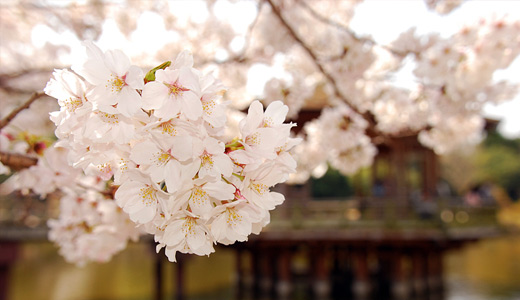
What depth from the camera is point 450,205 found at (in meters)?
12.8

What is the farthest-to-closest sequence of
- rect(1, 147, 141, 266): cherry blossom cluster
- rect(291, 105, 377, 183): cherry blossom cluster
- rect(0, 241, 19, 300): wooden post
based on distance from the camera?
rect(0, 241, 19, 300): wooden post < rect(291, 105, 377, 183): cherry blossom cluster < rect(1, 147, 141, 266): cherry blossom cluster

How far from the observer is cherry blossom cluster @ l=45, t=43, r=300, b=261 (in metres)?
0.99

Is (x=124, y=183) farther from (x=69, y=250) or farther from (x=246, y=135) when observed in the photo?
(x=69, y=250)

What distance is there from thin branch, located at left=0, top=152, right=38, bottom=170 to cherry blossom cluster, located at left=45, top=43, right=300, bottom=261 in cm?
57

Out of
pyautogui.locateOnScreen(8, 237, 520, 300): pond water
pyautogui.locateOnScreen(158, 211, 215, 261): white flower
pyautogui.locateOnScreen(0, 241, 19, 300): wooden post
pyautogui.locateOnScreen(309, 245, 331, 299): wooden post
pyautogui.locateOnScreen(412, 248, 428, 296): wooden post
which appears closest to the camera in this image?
pyautogui.locateOnScreen(158, 211, 215, 261): white flower

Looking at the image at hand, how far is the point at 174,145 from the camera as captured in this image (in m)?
0.96

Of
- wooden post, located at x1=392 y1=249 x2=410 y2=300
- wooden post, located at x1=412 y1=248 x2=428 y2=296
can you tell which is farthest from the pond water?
wooden post, located at x1=392 y1=249 x2=410 y2=300

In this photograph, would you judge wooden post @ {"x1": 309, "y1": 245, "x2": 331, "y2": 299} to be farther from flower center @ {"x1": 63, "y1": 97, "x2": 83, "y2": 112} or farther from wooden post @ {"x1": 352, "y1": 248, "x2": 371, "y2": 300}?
flower center @ {"x1": 63, "y1": 97, "x2": 83, "y2": 112}

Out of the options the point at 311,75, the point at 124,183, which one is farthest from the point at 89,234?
the point at 311,75

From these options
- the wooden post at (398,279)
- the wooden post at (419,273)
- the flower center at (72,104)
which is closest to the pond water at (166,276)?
the wooden post at (419,273)

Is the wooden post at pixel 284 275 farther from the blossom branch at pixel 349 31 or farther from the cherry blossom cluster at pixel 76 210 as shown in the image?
the cherry blossom cluster at pixel 76 210

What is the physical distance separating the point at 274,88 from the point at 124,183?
2.13 metres

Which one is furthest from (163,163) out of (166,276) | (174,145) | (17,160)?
(166,276)

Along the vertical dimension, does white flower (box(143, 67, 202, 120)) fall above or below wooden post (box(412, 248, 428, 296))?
above
